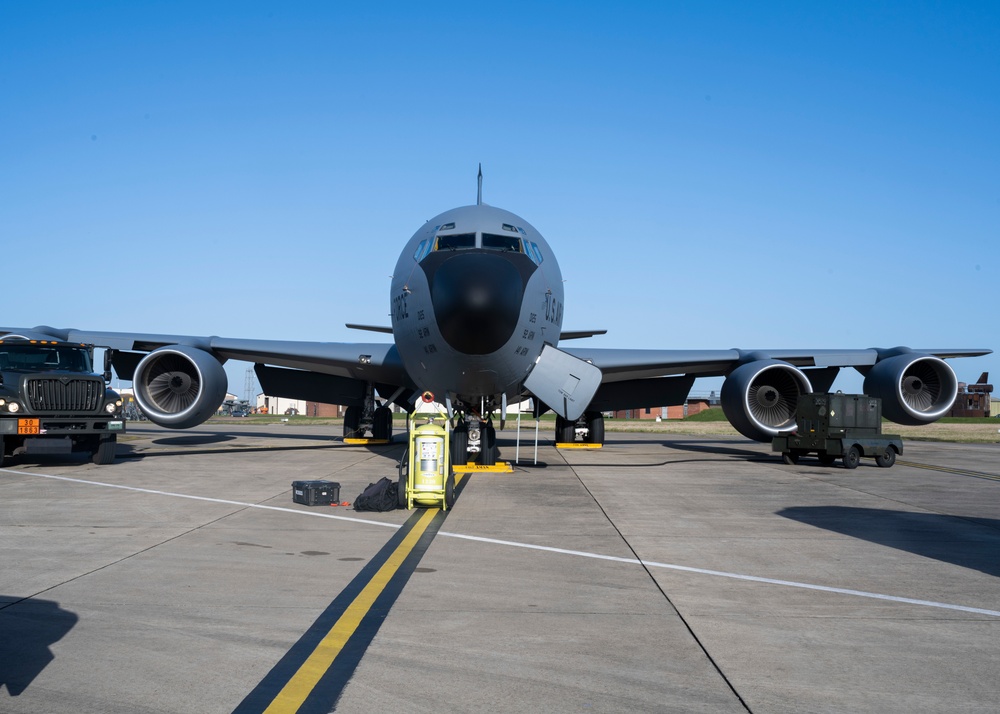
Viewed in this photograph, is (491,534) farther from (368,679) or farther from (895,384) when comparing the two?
(895,384)

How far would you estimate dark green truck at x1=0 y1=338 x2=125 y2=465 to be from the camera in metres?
14.5

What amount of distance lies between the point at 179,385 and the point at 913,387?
16.2 m

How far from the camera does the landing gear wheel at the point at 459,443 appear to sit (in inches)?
605

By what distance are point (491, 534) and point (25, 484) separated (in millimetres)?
7925

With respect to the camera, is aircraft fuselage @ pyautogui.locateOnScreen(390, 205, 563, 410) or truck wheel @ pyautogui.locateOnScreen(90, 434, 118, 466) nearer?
aircraft fuselage @ pyautogui.locateOnScreen(390, 205, 563, 410)

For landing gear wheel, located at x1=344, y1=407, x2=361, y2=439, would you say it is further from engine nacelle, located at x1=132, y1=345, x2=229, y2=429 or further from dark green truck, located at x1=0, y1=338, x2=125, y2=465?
dark green truck, located at x1=0, y1=338, x2=125, y2=465

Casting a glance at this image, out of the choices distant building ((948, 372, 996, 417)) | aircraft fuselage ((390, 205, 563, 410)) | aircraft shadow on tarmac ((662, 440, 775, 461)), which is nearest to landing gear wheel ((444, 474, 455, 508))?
aircraft fuselage ((390, 205, 563, 410))

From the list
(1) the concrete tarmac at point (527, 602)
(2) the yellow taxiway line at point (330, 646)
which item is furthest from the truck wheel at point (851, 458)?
(2) the yellow taxiway line at point (330, 646)

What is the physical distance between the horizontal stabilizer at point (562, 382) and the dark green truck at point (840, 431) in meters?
5.91

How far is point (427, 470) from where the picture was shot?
10016mm

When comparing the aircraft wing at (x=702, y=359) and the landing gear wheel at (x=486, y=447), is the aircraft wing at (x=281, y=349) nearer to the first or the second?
the landing gear wheel at (x=486, y=447)

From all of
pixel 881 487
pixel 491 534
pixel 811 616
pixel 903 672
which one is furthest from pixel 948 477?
pixel 903 672

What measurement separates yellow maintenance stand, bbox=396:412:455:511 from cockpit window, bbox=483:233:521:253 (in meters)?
4.16

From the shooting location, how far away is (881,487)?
1345cm
